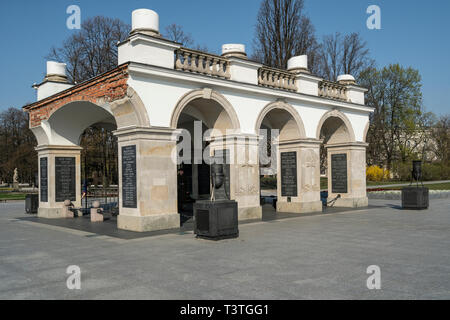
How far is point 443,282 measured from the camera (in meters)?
5.36

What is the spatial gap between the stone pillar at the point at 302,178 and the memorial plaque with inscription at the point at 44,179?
8715 mm

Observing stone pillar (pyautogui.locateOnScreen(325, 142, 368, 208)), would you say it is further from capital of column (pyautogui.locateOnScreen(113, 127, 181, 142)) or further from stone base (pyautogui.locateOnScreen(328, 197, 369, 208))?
capital of column (pyautogui.locateOnScreen(113, 127, 181, 142))

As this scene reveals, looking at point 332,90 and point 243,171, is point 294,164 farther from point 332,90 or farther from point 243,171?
point 332,90

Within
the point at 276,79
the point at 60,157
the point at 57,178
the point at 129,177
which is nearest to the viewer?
the point at 129,177

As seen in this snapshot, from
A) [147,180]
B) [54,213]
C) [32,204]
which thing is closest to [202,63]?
[147,180]

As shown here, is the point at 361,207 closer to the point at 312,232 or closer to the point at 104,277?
the point at 312,232

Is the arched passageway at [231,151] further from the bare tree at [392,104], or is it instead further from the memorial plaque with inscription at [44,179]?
the bare tree at [392,104]

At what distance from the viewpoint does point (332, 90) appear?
16.9 m

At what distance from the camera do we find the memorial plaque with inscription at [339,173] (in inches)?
685

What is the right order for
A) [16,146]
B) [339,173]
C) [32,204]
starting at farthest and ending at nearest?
[16,146], [339,173], [32,204]

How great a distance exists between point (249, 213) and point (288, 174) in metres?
3.11

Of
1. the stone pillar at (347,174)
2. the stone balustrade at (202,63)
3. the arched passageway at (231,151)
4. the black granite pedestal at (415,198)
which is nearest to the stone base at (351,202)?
the stone pillar at (347,174)

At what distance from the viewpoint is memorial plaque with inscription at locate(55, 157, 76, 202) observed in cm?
1482

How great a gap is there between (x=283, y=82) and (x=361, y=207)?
6.46 metres
